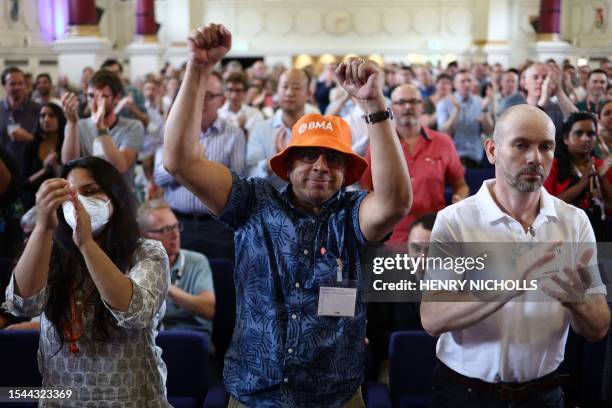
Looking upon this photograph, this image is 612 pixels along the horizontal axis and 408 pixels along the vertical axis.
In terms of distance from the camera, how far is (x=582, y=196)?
176 inches

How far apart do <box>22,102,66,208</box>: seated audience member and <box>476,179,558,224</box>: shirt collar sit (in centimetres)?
376

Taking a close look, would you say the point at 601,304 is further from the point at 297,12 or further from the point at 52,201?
the point at 297,12

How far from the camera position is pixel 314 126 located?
2311mm

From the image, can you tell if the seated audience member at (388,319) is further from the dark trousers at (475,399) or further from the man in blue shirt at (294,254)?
the man in blue shirt at (294,254)

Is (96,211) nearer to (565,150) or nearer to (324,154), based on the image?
(324,154)

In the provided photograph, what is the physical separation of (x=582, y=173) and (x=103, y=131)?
114 inches

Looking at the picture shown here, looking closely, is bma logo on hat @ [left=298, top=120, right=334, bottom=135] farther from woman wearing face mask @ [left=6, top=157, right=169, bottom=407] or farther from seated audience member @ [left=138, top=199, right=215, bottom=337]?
seated audience member @ [left=138, top=199, right=215, bottom=337]

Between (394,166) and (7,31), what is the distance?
56.0 feet

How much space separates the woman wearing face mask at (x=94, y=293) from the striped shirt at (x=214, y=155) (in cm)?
242

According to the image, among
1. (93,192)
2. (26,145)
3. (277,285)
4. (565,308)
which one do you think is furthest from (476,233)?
(26,145)

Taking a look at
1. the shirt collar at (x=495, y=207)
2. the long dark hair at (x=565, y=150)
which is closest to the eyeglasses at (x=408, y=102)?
the long dark hair at (x=565, y=150)

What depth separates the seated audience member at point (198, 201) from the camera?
16.2 feet

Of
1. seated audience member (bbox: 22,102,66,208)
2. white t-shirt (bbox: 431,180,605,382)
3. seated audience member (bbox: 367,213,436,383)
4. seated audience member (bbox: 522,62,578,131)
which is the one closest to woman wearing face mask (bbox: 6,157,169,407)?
white t-shirt (bbox: 431,180,605,382)

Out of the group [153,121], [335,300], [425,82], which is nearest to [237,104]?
[153,121]
